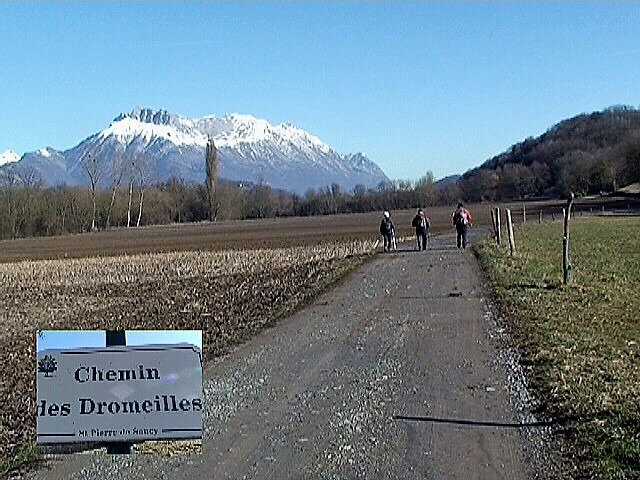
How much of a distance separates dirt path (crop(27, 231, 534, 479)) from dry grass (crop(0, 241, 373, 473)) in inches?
36.3

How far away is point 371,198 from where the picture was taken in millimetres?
153625

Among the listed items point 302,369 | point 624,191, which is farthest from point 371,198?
point 302,369

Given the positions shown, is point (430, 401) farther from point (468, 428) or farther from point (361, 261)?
point (361, 261)

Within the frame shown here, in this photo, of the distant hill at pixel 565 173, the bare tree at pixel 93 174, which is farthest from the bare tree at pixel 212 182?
the distant hill at pixel 565 173

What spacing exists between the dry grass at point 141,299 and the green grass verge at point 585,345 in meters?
4.19

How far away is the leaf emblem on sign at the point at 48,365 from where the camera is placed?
2973 millimetres

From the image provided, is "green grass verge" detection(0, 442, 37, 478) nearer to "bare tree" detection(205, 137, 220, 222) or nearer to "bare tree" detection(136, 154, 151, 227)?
"bare tree" detection(136, 154, 151, 227)

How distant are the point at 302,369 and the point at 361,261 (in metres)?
20.2

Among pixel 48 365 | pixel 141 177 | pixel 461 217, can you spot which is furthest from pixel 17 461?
pixel 141 177

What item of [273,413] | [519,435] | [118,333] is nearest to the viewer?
[118,333]

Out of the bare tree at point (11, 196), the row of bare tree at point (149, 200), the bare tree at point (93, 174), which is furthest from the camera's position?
the bare tree at point (93, 174)

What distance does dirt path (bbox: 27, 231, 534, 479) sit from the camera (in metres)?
6.26

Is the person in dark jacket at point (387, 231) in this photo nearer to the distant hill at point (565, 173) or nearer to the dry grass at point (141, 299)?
the dry grass at point (141, 299)

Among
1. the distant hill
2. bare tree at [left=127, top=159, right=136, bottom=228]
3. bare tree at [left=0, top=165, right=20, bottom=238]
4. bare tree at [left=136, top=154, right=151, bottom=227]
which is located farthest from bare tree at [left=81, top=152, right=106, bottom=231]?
the distant hill
